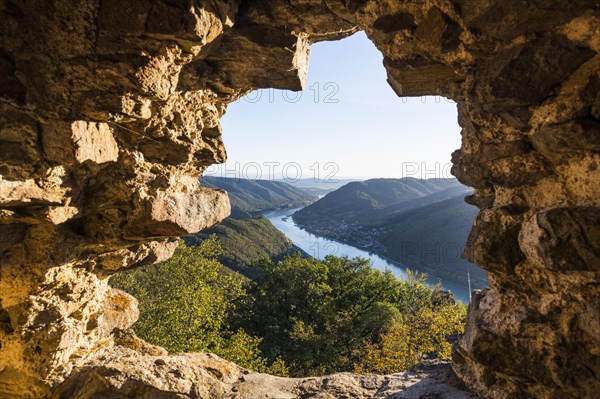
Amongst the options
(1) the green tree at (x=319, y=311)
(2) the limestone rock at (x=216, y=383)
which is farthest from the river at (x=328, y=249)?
(2) the limestone rock at (x=216, y=383)

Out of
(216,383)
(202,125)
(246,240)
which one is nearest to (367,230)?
(246,240)

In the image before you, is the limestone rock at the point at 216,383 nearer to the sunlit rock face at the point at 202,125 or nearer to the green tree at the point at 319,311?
the sunlit rock face at the point at 202,125

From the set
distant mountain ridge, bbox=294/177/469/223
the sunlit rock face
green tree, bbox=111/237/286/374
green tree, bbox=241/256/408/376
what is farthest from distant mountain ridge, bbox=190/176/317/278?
distant mountain ridge, bbox=294/177/469/223

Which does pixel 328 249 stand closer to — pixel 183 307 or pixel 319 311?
pixel 319 311

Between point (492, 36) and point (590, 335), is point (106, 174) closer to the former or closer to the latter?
point (492, 36)

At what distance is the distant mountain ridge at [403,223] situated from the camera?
2112 inches

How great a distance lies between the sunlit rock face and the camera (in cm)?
327

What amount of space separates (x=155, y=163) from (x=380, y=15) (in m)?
3.82

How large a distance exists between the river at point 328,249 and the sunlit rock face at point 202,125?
36280mm

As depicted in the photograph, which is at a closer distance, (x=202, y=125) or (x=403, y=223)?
(x=202, y=125)

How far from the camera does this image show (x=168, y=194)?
5730 millimetres

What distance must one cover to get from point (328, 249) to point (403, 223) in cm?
2092

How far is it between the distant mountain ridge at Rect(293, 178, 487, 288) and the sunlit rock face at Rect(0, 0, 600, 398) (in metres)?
13.0

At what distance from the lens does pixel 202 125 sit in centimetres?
609
